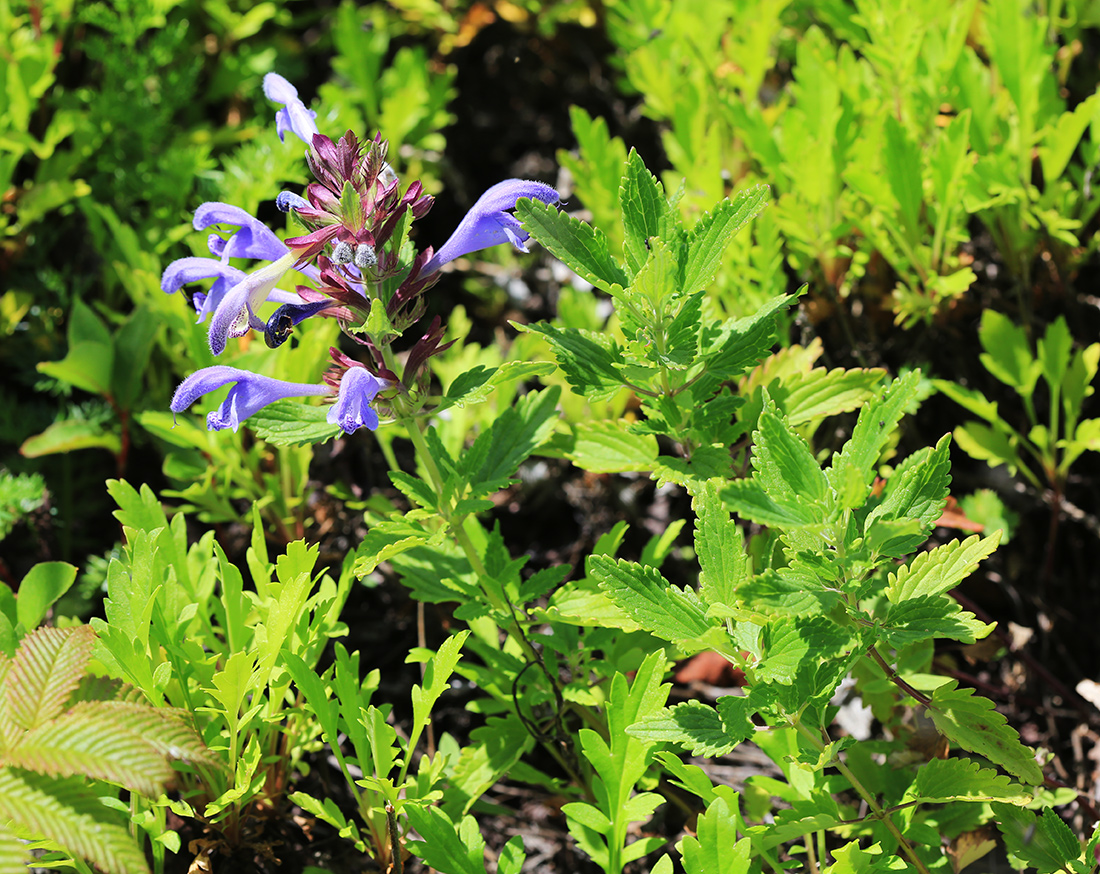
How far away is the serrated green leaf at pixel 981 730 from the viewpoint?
1.43 meters

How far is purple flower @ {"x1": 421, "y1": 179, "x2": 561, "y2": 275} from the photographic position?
63.2 inches

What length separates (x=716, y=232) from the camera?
60.1 inches

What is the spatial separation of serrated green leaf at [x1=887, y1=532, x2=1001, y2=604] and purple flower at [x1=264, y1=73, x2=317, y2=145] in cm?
A: 130

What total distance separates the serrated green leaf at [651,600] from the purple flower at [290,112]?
959 millimetres

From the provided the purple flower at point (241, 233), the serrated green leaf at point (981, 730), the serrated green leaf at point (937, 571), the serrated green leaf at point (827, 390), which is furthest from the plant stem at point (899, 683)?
the purple flower at point (241, 233)

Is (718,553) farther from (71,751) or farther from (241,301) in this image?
(71,751)

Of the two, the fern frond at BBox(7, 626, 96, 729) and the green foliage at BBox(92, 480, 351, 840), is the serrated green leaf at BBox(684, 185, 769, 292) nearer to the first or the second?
the green foliage at BBox(92, 480, 351, 840)

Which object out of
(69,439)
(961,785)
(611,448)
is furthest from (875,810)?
(69,439)

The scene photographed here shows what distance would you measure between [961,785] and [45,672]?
154 centimetres

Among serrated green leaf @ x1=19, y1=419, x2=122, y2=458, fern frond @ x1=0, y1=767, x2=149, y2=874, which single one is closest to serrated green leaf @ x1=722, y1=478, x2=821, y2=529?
fern frond @ x1=0, y1=767, x2=149, y2=874

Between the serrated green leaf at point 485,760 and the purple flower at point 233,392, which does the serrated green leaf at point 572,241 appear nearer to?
the purple flower at point 233,392

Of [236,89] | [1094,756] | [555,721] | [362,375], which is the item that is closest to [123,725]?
[362,375]

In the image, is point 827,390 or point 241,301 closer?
point 241,301

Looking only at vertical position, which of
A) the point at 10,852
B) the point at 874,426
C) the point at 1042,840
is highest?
the point at 874,426
